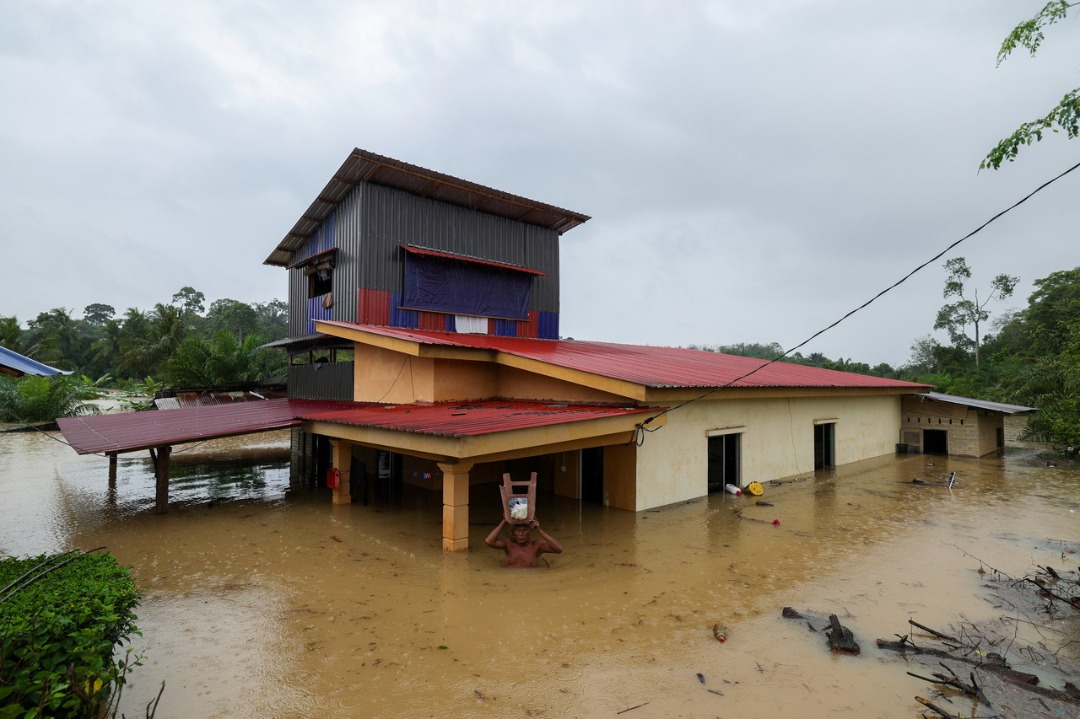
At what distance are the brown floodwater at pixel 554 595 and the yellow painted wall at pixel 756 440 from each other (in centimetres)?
69

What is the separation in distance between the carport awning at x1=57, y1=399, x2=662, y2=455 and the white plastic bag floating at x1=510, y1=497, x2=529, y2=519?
41.2 inches

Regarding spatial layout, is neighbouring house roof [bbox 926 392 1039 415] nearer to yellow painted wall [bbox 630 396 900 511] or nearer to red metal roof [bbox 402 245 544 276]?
yellow painted wall [bbox 630 396 900 511]

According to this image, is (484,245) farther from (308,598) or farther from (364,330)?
(308,598)

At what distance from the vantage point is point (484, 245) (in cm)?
1688

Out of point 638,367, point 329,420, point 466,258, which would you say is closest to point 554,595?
point 329,420

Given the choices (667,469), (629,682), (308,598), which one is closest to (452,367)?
(667,469)

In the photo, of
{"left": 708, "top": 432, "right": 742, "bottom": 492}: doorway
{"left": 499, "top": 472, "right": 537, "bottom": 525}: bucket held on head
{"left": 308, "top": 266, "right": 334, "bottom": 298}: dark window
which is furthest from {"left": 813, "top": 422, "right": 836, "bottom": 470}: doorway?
{"left": 308, "top": 266, "right": 334, "bottom": 298}: dark window

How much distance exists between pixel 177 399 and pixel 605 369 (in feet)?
67.8

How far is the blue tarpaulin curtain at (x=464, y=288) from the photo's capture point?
49.8ft

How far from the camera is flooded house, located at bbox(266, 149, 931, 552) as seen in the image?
9.83 m

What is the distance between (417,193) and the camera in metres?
15.6

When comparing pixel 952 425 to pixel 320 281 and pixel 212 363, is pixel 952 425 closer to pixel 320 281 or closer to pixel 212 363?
pixel 320 281

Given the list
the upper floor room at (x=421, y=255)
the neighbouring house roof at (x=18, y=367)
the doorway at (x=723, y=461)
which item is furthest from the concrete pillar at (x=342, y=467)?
the doorway at (x=723, y=461)

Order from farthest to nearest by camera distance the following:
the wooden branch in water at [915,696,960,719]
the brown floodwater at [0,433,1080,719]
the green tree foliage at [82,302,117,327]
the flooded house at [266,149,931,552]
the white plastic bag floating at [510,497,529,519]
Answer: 1. the green tree foliage at [82,302,117,327]
2. the flooded house at [266,149,931,552]
3. the white plastic bag floating at [510,497,529,519]
4. the brown floodwater at [0,433,1080,719]
5. the wooden branch in water at [915,696,960,719]
